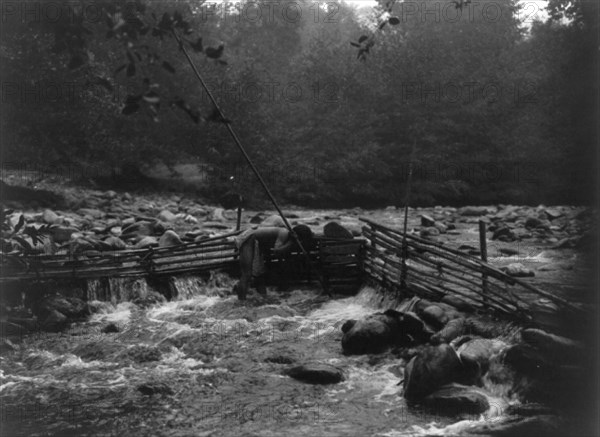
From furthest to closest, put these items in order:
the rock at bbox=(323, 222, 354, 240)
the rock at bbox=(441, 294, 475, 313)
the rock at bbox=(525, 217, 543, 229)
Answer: the rock at bbox=(525, 217, 543, 229) < the rock at bbox=(323, 222, 354, 240) < the rock at bbox=(441, 294, 475, 313)

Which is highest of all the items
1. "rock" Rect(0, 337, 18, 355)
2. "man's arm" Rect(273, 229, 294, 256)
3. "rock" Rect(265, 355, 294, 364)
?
"man's arm" Rect(273, 229, 294, 256)

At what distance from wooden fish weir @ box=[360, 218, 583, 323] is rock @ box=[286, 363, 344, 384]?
1959 millimetres

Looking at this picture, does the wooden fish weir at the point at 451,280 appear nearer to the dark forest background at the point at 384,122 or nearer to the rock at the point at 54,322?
the rock at the point at 54,322

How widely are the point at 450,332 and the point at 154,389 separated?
3.14 m

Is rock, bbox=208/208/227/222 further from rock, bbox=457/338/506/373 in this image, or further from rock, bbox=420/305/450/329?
rock, bbox=457/338/506/373

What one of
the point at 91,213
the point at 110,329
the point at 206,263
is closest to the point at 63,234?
the point at 206,263

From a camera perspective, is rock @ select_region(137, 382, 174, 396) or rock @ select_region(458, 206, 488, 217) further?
rock @ select_region(458, 206, 488, 217)

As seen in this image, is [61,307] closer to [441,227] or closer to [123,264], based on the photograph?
[123,264]

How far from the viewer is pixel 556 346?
5277 millimetres

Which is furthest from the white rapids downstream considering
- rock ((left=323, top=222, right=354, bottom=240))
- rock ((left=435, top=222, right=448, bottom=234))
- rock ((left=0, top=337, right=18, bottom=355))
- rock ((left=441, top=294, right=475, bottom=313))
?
rock ((left=435, top=222, right=448, bottom=234))

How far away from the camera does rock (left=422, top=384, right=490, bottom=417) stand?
508cm

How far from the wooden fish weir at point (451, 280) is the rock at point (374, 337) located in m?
1.01

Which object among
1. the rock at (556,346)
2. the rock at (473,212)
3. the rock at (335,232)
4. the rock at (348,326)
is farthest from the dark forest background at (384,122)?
the rock at (556,346)

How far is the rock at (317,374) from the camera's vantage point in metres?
6.01
